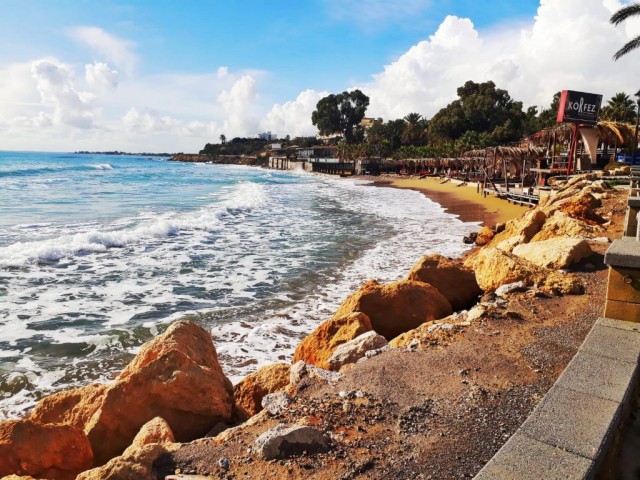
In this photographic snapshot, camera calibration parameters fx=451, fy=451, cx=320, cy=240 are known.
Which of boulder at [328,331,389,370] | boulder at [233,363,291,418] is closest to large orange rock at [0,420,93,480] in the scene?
boulder at [233,363,291,418]

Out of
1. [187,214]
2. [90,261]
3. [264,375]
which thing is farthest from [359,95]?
[264,375]

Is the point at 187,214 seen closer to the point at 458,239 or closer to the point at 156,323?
the point at 458,239

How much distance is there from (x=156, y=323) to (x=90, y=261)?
6.51 metres

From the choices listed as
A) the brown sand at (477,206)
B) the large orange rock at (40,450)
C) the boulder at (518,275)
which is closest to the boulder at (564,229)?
the boulder at (518,275)

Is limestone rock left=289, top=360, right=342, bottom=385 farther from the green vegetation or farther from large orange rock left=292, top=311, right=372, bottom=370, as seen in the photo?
the green vegetation

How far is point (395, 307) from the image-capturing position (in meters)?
7.15

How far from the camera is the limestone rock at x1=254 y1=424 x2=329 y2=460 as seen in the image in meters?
3.29

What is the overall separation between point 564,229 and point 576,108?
22.1m

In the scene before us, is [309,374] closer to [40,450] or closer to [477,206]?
[40,450]

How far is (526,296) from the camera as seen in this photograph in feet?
21.4

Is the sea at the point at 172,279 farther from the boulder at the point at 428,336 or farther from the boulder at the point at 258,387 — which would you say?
the boulder at the point at 428,336

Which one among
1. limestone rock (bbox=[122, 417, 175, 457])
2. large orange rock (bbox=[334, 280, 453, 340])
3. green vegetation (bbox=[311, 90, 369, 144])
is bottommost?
limestone rock (bbox=[122, 417, 175, 457])

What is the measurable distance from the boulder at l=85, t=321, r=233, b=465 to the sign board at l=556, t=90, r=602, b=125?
2930 centimetres

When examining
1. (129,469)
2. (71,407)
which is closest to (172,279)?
(71,407)
